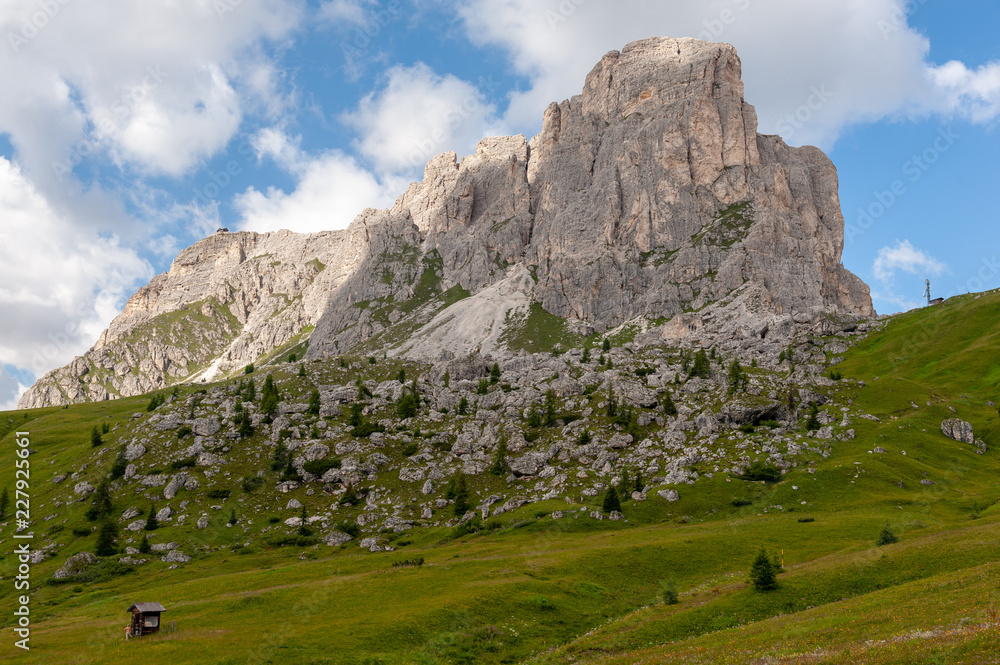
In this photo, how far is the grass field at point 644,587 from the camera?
1583 inches

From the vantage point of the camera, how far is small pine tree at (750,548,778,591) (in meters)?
56.0

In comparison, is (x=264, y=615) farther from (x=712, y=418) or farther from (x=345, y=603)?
(x=712, y=418)

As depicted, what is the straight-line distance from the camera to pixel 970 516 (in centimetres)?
8362

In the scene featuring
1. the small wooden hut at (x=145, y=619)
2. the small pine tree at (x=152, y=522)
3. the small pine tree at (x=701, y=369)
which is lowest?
the small wooden hut at (x=145, y=619)

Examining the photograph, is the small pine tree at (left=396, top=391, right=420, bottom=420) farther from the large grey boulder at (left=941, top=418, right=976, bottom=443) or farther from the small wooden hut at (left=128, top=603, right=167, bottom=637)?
the large grey boulder at (left=941, top=418, right=976, bottom=443)

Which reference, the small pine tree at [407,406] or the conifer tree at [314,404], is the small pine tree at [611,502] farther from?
the conifer tree at [314,404]

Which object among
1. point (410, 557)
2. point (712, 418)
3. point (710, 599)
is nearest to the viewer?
point (710, 599)

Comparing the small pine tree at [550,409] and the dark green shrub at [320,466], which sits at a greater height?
the small pine tree at [550,409]

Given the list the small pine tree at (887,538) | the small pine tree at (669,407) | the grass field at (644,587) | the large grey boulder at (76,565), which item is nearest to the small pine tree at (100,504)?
the grass field at (644,587)

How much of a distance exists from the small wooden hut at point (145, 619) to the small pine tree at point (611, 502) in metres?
71.1

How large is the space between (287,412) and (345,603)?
350 feet

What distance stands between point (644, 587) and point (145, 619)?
177 feet

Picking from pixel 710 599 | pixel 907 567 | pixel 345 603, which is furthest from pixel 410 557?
pixel 907 567

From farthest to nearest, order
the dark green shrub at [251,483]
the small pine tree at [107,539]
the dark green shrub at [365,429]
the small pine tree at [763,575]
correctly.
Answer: the dark green shrub at [365,429] < the dark green shrub at [251,483] < the small pine tree at [107,539] < the small pine tree at [763,575]
